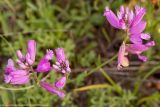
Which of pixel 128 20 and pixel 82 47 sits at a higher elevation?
pixel 128 20

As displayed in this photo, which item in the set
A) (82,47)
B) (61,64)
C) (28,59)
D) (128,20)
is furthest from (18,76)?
(82,47)

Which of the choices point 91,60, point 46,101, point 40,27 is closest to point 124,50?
point 46,101

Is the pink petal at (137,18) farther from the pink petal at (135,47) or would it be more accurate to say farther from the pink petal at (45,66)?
the pink petal at (45,66)

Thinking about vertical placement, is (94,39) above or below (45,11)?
below

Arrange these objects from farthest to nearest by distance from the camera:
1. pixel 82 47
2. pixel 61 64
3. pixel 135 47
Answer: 1. pixel 82 47
2. pixel 135 47
3. pixel 61 64

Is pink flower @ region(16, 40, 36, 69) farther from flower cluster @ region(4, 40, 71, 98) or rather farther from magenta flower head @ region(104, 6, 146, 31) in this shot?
magenta flower head @ region(104, 6, 146, 31)

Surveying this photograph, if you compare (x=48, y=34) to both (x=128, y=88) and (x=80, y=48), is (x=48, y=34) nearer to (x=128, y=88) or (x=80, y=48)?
(x=80, y=48)

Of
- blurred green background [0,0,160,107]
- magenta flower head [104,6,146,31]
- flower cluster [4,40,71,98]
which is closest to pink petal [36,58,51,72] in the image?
flower cluster [4,40,71,98]

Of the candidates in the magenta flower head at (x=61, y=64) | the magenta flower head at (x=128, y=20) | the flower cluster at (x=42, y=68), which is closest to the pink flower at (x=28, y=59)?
the flower cluster at (x=42, y=68)

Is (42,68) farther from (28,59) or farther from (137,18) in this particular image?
(137,18)
